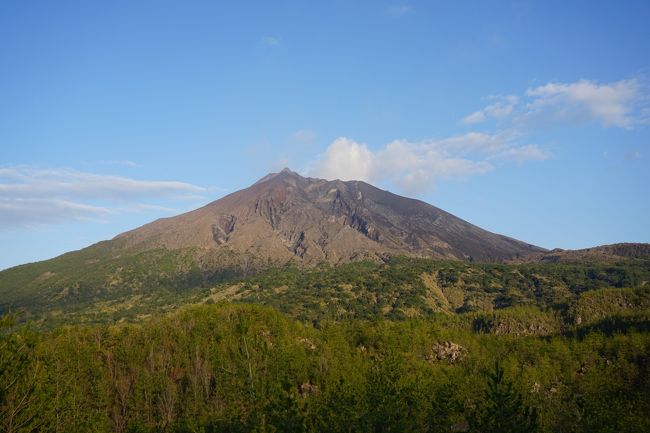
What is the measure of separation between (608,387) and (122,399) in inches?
2279

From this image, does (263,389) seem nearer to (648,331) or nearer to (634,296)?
(648,331)

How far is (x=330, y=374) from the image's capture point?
6925cm

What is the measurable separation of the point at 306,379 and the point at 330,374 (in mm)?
4199

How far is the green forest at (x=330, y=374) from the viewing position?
3550cm

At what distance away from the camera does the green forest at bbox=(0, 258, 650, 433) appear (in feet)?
116

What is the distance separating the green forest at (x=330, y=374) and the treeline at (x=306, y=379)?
20 centimetres

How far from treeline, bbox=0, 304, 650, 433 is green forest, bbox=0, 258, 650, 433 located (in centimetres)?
20

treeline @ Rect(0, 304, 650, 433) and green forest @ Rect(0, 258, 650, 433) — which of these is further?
green forest @ Rect(0, 258, 650, 433)

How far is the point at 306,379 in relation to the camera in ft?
234

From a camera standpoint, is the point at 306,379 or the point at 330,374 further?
the point at 306,379

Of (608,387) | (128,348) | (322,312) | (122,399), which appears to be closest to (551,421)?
(608,387)

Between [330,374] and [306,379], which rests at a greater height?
[330,374]

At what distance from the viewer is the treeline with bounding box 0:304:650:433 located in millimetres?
35062

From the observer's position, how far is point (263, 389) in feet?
148
